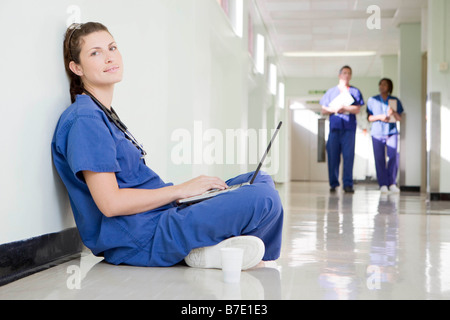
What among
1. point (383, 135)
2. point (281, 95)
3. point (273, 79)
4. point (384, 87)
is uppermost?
point (273, 79)

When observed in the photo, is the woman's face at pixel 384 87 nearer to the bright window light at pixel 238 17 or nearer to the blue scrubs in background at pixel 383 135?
the blue scrubs in background at pixel 383 135

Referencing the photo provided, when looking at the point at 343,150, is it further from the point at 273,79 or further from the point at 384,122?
the point at 273,79

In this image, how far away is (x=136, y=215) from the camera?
5.51 feet

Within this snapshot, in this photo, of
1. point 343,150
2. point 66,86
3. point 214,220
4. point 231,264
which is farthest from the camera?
point 343,150

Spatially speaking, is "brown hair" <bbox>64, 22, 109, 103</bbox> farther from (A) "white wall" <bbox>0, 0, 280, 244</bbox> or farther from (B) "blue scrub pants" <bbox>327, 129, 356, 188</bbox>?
(B) "blue scrub pants" <bbox>327, 129, 356, 188</bbox>

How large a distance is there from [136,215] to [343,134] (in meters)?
5.82

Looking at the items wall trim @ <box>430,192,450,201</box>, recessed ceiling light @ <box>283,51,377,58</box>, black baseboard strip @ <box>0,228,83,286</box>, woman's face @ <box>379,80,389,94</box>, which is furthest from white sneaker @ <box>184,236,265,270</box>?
recessed ceiling light @ <box>283,51,377,58</box>

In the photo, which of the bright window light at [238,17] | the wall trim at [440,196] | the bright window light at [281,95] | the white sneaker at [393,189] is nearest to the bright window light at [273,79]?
the bright window light at [281,95]

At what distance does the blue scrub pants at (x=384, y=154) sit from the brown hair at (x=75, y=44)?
590 cm

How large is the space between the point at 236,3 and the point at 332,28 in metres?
3.17

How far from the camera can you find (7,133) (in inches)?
60.8

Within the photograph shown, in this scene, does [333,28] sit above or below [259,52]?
above

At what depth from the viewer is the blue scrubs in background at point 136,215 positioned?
161 centimetres

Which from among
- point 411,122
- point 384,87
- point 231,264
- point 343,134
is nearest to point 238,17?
point 343,134
